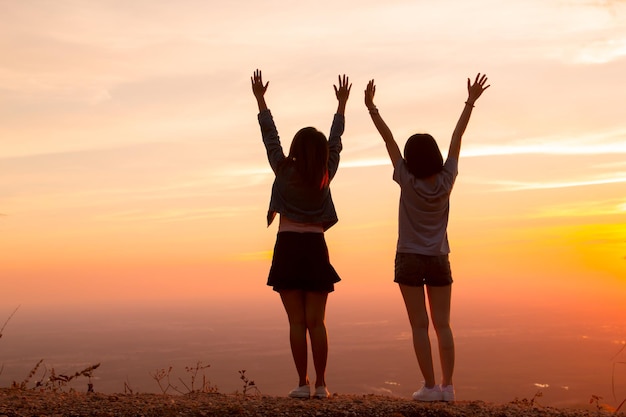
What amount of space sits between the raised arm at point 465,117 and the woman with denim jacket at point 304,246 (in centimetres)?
123

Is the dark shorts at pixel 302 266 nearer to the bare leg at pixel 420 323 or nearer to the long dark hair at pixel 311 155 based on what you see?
the long dark hair at pixel 311 155

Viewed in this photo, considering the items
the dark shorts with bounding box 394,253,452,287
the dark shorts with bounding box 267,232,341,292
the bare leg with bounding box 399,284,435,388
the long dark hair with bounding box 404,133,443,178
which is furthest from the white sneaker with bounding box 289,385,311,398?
the long dark hair with bounding box 404,133,443,178

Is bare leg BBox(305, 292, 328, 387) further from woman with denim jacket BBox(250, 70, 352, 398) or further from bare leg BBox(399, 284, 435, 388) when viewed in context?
bare leg BBox(399, 284, 435, 388)

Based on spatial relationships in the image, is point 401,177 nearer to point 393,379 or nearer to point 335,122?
point 335,122

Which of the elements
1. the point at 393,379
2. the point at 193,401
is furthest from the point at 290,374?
the point at 193,401

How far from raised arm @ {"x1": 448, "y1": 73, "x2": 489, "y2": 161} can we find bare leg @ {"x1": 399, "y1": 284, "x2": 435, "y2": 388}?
53.6 inches

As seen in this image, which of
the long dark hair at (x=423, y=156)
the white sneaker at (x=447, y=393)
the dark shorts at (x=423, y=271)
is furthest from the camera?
the long dark hair at (x=423, y=156)

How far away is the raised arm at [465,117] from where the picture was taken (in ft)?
22.9

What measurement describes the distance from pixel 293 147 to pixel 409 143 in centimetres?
110

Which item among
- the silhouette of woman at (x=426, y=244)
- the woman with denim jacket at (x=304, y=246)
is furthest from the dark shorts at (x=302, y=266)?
the silhouette of woman at (x=426, y=244)

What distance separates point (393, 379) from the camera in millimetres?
141000

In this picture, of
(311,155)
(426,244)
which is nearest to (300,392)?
(426,244)

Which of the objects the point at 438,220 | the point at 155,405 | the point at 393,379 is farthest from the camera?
the point at 393,379

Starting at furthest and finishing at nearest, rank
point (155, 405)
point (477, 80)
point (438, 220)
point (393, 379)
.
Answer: point (393, 379), point (477, 80), point (438, 220), point (155, 405)
